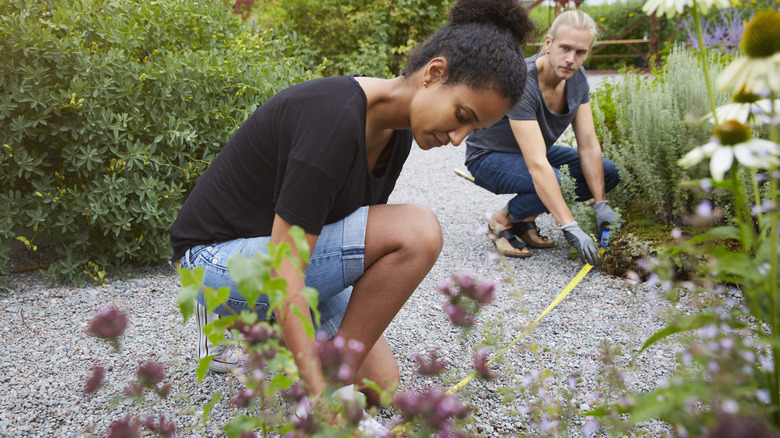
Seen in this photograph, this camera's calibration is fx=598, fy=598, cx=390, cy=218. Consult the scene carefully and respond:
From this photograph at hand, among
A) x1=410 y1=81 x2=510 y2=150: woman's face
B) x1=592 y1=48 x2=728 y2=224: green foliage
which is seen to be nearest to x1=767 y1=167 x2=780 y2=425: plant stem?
x1=410 y1=81 x2=510 y2=150: woman's face

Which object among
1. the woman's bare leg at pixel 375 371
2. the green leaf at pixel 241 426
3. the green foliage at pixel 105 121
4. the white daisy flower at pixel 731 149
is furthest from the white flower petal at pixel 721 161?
the green foliage at pixel 105 121

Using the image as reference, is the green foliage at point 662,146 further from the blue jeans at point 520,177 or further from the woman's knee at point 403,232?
the woman's knee at point 403,232

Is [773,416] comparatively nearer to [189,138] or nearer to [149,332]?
[149,332]

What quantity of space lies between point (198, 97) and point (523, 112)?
1534 millimetres

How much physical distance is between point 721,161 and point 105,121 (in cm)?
240

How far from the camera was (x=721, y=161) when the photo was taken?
840mm

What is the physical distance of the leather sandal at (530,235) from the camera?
336 cm

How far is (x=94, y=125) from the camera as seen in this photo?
252 cm

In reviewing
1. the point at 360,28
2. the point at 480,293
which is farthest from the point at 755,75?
the point at 360,28

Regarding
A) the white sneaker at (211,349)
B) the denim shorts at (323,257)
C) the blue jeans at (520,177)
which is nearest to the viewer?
the denim shorts at (323,257)

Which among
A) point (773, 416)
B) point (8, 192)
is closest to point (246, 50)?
point (8, 192)

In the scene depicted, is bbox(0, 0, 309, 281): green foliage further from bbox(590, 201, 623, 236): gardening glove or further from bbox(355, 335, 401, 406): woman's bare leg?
bbox(590, 201, 623, 236): gardening glove

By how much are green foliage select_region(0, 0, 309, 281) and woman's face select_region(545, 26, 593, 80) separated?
142 centimetres

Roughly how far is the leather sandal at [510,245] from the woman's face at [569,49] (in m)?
0.90
